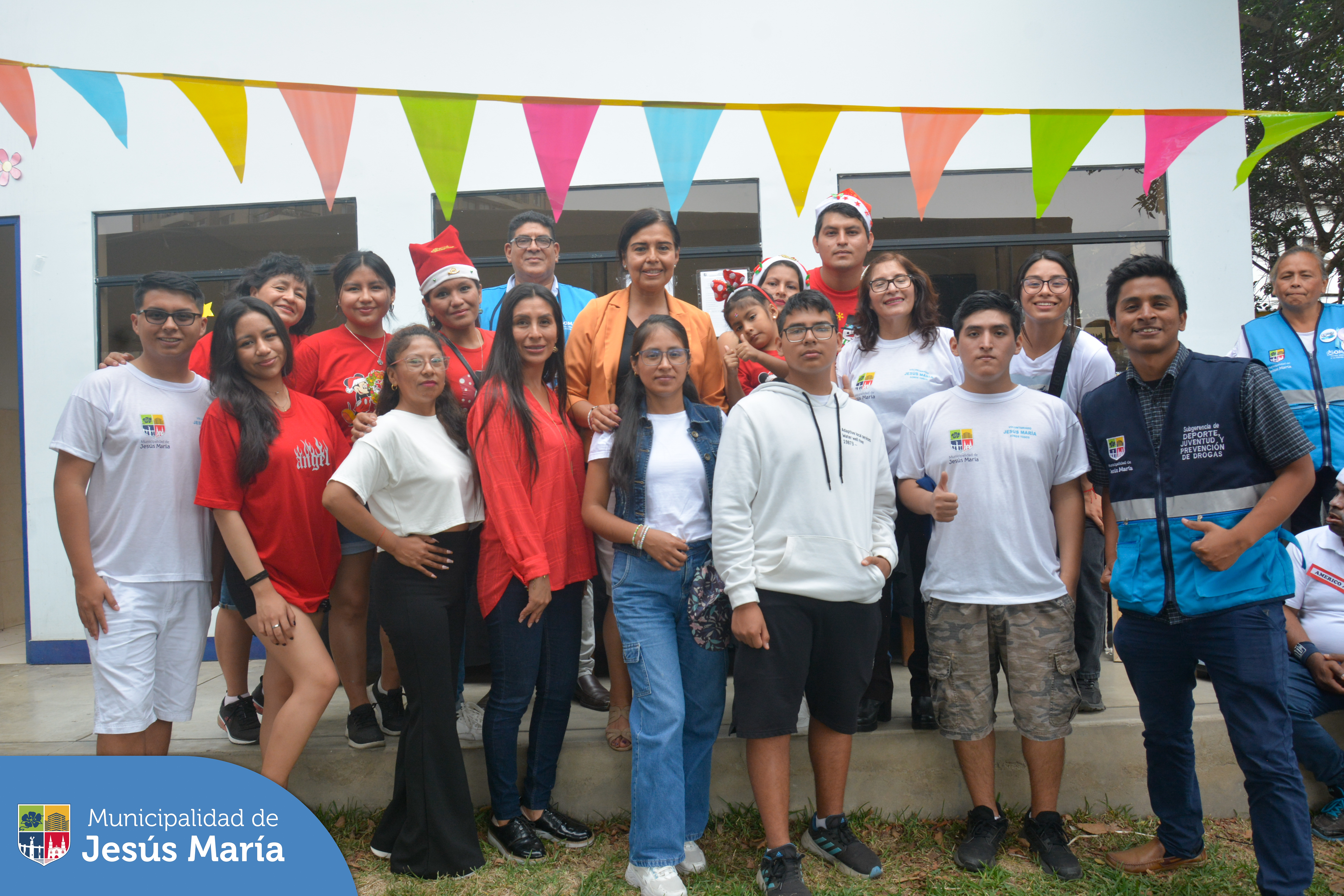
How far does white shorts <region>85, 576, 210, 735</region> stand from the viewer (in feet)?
8.95

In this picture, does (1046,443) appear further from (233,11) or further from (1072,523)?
(233,11)

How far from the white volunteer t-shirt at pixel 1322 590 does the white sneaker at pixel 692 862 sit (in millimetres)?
2629

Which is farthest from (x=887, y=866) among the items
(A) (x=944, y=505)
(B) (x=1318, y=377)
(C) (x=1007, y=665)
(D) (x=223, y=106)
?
(D) (x=223, y=106)

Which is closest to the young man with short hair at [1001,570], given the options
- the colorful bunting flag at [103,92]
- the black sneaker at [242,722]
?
the black sneaker at [242,722]

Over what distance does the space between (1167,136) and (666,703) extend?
360 centimetres

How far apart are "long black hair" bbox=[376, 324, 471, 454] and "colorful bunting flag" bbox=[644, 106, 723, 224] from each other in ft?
4.26

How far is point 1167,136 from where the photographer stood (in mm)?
3869

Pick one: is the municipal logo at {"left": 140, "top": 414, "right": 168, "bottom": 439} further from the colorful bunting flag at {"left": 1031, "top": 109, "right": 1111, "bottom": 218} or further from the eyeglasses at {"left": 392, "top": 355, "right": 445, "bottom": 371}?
the colorful bunting flag at {"left": 1031, "top": 109, "right": 1111, "bottom": 218}

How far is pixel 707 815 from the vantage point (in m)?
2.91

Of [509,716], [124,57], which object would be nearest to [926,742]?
[509,716]

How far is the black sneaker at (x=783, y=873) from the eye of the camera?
258 cm

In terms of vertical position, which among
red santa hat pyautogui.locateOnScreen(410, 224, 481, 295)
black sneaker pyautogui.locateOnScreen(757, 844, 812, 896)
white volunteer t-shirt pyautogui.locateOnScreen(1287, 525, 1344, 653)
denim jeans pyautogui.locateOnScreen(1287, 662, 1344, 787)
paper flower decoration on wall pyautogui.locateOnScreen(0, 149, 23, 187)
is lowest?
black sneaker pyautogui.locateOnScreen(757, 844, 812, 896)

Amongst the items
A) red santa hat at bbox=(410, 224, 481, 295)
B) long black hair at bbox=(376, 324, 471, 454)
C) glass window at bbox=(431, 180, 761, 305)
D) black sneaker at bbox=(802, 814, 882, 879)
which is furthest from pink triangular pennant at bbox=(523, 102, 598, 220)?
black sneaker at bbox=(802, 814, 882, 879)

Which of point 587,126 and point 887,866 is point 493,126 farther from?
Result: point 887,866
